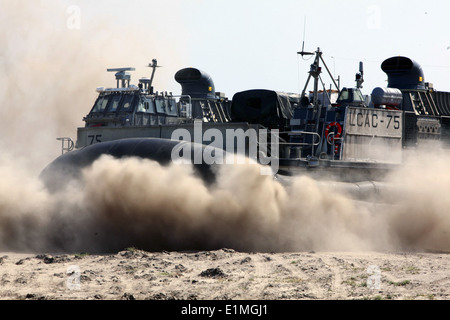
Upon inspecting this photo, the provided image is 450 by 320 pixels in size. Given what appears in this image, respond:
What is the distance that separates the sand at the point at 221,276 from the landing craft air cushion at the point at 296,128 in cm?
179

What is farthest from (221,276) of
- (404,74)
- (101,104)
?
(101,104)

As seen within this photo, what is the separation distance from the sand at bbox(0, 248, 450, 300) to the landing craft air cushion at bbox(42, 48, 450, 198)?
1795mm

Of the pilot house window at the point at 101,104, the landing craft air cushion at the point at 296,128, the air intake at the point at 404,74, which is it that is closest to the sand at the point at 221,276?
the landing craft air cushion at the point at 296,128

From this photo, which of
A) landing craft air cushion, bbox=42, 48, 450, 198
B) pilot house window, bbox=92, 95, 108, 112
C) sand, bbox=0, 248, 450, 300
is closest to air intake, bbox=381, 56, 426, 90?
landing craft air cushion, bbox=42, 48, 450, 198

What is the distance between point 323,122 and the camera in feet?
42.9

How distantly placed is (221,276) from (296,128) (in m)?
6.36

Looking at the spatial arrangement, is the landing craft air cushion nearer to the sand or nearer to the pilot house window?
the pilot house window

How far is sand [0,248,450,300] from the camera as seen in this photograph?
257 inches

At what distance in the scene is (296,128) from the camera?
13.4 m

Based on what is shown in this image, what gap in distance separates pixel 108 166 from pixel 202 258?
7.17ft

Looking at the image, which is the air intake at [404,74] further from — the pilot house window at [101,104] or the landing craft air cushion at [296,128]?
the pilot house window at [101,104]

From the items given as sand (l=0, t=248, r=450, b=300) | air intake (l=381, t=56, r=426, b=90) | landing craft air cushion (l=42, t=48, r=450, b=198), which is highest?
air intake (l=381, t=56, r=426, b=90)

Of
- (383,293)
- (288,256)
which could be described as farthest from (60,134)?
(383,293)
